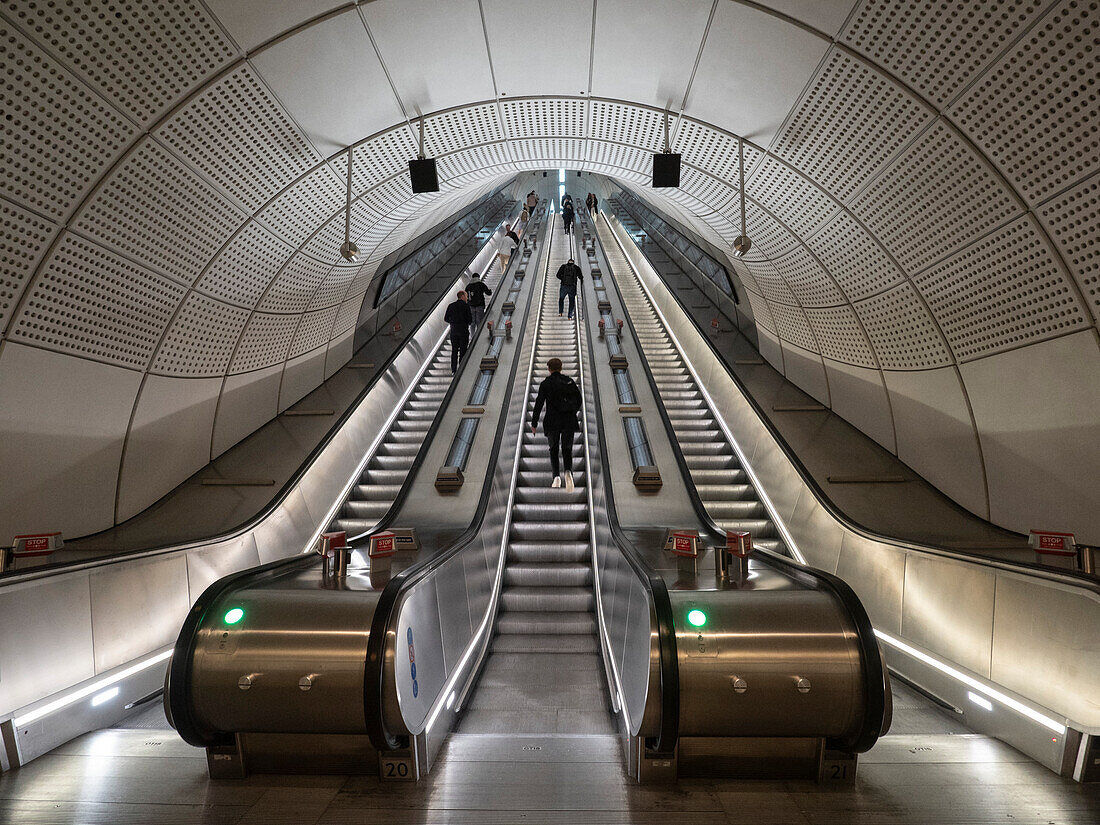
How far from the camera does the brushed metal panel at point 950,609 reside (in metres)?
3.88

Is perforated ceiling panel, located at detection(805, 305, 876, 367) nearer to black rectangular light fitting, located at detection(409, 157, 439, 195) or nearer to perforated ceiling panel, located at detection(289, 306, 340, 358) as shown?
black rectangular light fitting, located at detection(409, 157, 439, 195)

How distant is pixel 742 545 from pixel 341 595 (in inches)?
96.7

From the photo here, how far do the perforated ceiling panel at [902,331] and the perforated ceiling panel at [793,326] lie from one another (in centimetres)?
167

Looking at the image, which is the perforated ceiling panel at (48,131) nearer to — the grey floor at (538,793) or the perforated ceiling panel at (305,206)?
the perforated ceiling panel at (305,206)

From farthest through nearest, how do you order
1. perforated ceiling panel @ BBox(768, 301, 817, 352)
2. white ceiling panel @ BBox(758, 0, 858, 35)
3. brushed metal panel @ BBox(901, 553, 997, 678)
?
perforated ceiling panel @ BBox(768, 301, 817, 352)
white ceiling panel @ BBox(758, 0, 858, 35)
brushed metal panel @ BBox(901, 553, 997, 678)

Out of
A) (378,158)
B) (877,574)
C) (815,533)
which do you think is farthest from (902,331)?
(378,158)

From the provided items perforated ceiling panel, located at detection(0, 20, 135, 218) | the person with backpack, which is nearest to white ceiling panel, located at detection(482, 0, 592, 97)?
perforated ceiling panel, located at detection(0, 20, 135, 218)

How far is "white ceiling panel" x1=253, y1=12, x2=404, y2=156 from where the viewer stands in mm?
4520

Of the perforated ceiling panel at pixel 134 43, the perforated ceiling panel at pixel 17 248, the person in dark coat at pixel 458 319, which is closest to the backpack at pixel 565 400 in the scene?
the person in dark coat at pixel 458 319

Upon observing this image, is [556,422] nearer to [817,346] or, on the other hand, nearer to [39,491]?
[817,346]

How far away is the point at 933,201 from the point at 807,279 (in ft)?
9.02

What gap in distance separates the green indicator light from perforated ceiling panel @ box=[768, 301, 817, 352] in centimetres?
630

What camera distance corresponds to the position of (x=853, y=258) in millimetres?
6199

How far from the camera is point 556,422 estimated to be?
7344mm
